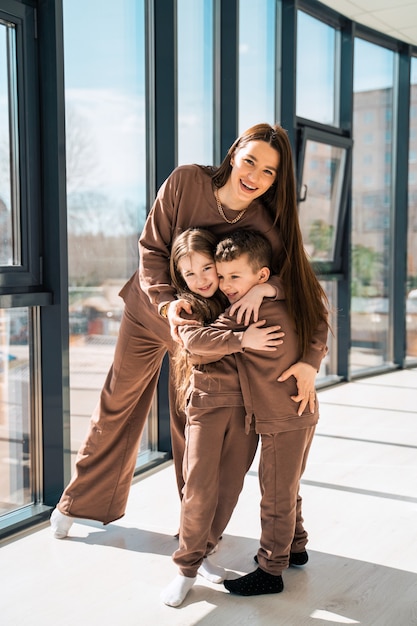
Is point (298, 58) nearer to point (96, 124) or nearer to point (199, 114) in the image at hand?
point (199, 114)

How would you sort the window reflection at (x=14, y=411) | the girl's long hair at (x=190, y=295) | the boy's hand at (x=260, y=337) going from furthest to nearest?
the window reflection at (x=14, y=411) < the girl's long hair at (x=190, y=295) < the boy's hand at (x=260, y=337)

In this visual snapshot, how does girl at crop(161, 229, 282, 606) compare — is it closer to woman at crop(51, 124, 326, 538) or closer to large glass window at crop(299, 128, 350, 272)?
woman at crop(51, 124, 326, 538)

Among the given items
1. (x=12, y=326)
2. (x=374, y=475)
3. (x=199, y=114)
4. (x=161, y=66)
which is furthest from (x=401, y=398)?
(x=12, y=326)

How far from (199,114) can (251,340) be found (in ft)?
7.18

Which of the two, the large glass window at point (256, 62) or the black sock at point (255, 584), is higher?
the large glass window at point (256, 62)

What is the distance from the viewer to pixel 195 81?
3902 millimetres

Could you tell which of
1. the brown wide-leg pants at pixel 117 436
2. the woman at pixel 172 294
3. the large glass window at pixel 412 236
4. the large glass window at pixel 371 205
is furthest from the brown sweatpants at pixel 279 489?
the large glass window at pixel 412 236

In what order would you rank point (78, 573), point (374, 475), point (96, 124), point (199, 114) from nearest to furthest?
point (78, 573), point (96, 124), point (374, 475), point (199, 114)

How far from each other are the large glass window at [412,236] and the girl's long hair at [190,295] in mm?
4354

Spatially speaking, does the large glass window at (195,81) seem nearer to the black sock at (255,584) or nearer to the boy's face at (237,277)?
the boy's face at (237,277)

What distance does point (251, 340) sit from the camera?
6.93 ft

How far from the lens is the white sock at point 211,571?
7.63 feet

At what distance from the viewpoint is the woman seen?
7.28 ft

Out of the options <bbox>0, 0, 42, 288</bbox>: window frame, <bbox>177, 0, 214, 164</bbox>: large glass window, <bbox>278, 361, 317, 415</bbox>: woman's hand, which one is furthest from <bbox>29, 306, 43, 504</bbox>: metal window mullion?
<bbox>177, 0, 214, 164</bbox>: large glass window
